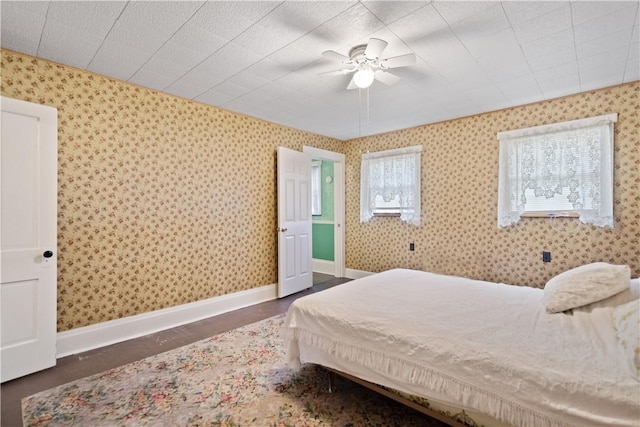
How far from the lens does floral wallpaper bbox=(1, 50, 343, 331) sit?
100 inches

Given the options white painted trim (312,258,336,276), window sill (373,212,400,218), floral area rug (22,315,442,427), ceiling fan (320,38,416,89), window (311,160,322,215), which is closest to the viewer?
floral area rug (22,315,442,427)

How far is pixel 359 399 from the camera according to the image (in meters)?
1.96

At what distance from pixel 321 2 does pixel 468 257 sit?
3.44 meters

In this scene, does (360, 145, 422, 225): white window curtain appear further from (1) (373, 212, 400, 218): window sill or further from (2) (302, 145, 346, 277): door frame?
(2) (302, 145, 346, 277): door frame

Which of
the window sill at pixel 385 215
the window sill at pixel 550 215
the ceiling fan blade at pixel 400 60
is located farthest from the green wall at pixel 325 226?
the ceiling fan blade at pixel 400 60

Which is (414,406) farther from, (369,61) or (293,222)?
(293,222)

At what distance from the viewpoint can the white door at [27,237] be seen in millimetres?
2160

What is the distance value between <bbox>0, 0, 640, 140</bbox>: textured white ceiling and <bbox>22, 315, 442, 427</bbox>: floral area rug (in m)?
2.48

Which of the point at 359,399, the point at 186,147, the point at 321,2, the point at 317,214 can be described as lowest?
the point at 359,399

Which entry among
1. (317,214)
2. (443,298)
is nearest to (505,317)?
(443,298)

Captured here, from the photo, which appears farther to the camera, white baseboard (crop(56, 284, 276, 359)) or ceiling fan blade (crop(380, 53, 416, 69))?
white baseboard (crop(56, 284, 276, 359))

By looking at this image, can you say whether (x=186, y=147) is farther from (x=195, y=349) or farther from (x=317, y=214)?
(x=317, y=214)

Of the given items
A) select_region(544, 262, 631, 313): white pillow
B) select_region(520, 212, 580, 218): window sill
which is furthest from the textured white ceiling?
select_region(544, 262, 631, 313): white pillow

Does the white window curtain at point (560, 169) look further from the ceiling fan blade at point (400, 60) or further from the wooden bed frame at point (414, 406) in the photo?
the wooden bed frame at point (414, 406)
